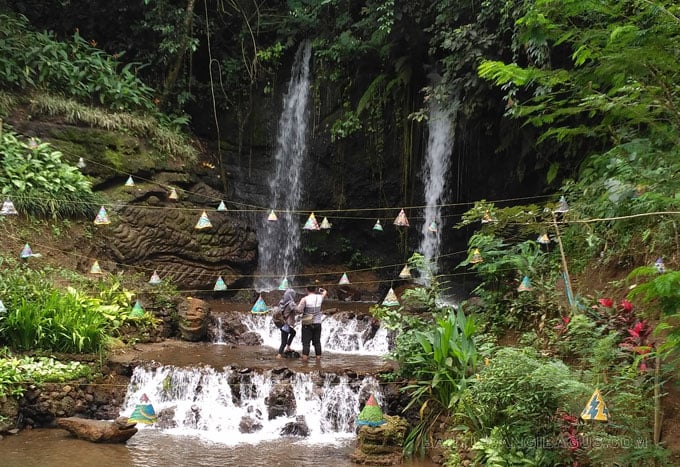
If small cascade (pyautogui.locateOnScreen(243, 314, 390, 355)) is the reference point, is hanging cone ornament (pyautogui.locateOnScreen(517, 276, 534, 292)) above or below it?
above

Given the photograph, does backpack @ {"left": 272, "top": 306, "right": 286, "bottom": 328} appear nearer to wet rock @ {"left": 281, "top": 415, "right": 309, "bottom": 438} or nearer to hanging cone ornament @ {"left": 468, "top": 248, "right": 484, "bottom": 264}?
wet rock @ {"left": 281, "top": 415, "right": 309, "bottom": 438}

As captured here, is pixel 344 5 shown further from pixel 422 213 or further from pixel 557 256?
pixel 557 256

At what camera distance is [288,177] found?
53.9 ft

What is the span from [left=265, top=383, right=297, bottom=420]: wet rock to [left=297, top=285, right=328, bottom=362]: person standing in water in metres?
1.33

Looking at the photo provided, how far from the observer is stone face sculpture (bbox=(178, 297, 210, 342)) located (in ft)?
36.6

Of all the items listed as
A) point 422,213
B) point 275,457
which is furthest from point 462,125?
point 275,457

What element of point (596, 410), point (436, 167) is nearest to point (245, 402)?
point (596, 410)

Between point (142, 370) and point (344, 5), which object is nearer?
point (142, 370)

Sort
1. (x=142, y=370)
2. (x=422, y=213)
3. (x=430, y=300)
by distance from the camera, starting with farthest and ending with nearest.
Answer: (x=422, y=213) → (x=142, y=370) → (x=430, y=300)

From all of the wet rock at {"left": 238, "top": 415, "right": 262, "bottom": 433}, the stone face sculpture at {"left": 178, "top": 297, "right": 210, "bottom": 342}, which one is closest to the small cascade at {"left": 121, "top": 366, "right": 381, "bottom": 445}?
the wet rock at {"left": 238, "top": 415, "right": 262, "bottom": 433}

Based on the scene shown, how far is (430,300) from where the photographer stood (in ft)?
28.4

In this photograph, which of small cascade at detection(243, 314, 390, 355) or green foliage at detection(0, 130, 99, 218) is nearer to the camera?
small cascade at detection(243, 314, 390, 355)

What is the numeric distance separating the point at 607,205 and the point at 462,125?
7.41m

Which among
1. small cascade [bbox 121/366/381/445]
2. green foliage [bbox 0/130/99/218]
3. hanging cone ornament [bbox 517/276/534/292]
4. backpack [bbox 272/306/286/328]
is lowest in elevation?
small cascade [bbox 121/366/381/445]
